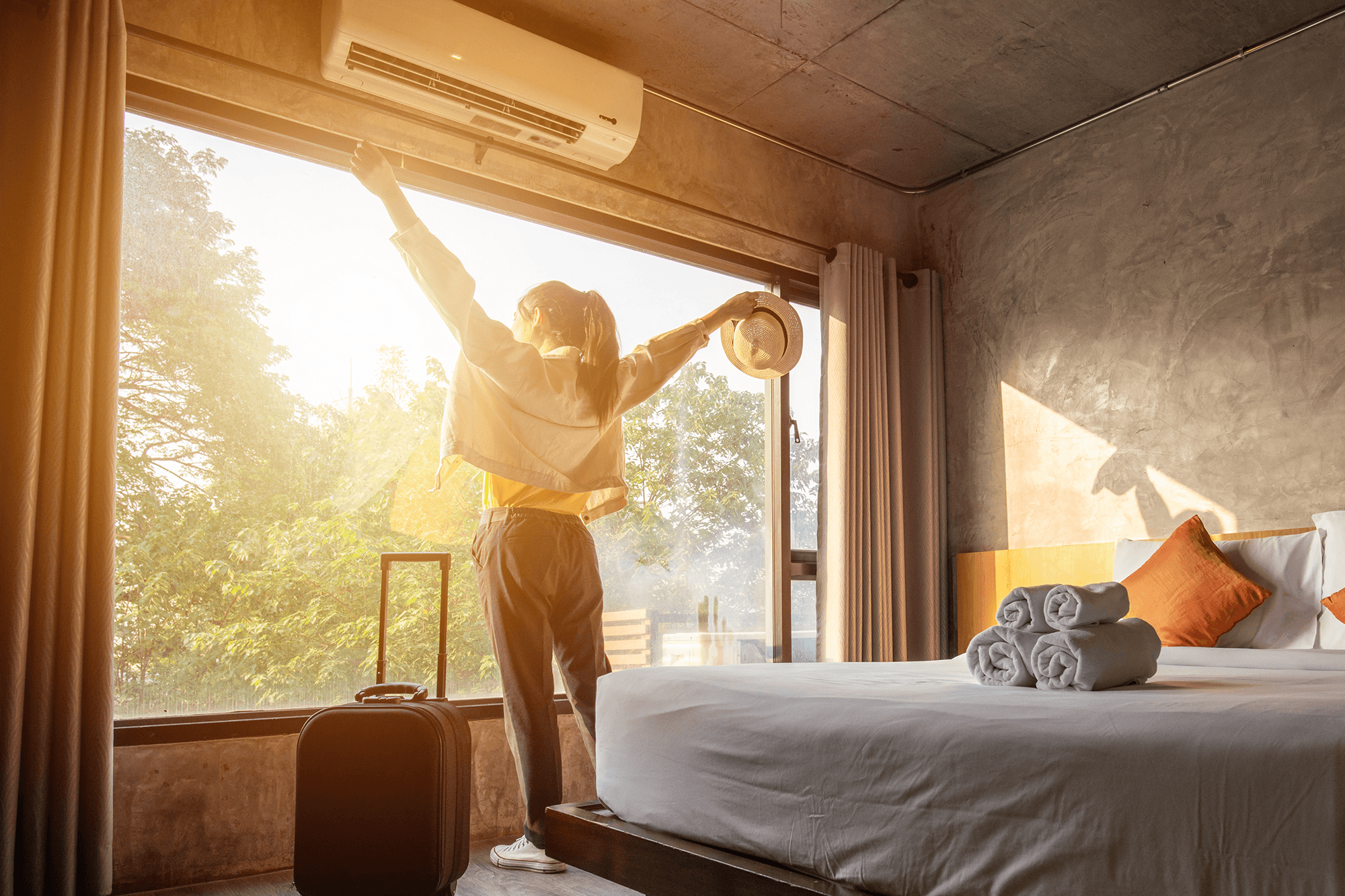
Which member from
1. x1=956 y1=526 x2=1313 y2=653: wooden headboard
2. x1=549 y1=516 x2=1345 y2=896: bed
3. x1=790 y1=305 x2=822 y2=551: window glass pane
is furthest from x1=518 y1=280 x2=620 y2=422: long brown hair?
x1=956 y1=526 x2=1313 y2=653: wooden headboard

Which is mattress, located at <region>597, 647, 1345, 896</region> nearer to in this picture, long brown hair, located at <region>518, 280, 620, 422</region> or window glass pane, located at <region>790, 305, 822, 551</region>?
long brown hair, located at <region>518, 280, 620, 422</region>

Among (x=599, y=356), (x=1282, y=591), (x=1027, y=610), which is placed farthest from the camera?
(x=1282, y=591)

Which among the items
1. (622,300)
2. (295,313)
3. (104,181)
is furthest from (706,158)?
(104,181)

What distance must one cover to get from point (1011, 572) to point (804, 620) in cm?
93

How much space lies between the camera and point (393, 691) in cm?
238

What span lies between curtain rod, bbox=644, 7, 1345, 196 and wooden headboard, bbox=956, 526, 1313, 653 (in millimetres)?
1813

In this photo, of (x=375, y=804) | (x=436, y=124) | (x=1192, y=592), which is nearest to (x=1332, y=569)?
(x=1192, y=592)

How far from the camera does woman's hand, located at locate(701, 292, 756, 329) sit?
117 inches

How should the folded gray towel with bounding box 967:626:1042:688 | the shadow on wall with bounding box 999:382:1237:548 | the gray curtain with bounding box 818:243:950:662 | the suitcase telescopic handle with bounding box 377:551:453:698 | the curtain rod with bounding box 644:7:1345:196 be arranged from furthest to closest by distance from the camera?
the gray curtain with bounding box 818:243:950:662, the shadow on wall with bounding box 999:382:1237:548, the curtain rod with bounding box 644:7:1345:196, the suitcase telescopic handle with bounding box 377:551:453:698, the folded gray towel with bounding box 967:626:1042:688

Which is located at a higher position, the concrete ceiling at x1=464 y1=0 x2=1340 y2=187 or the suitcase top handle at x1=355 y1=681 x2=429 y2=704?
the concrete ceiling at x1=464 y1=0 x2=1340 y2=187

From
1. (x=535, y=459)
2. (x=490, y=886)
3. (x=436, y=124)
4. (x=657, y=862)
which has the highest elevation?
(x=436, y=124)

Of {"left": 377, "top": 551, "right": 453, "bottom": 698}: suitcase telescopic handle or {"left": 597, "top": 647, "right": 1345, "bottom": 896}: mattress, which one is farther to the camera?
{"left": 377, "top": 551, "right": 453, "bottom": 698}: suitcase telescopic handle

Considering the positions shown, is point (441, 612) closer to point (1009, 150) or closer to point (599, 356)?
point (599, 356)

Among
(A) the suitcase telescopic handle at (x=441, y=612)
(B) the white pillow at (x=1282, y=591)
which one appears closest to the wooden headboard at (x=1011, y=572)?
(B) the white pillow at (x=1282, y=591)
